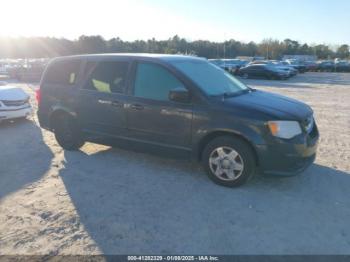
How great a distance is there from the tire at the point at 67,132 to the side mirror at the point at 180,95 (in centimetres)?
224

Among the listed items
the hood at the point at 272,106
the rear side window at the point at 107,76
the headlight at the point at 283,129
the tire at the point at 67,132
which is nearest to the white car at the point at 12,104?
the tire at the point at 67,132

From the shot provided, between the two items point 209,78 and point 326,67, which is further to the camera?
point 326,67

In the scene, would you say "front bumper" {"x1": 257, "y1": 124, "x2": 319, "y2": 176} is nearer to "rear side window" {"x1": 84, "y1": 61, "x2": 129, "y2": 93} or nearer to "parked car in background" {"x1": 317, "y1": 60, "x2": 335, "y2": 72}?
"rear side window" {"x1": 84, "y1": 61, "x2": 129, "y2": 93}

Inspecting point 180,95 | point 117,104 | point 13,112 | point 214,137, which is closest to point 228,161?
point 214,137

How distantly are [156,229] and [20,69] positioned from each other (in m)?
29.0

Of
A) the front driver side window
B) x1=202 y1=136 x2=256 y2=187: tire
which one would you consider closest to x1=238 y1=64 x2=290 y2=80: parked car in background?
the front driver side window

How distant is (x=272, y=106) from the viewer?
4598mm

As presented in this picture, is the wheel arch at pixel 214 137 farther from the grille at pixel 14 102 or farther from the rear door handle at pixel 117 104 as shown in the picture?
the grille at pixel 14 102

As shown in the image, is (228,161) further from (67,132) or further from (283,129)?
(67,132)

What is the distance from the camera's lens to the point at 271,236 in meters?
3.47

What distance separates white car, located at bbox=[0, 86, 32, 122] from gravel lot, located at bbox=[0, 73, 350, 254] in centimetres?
290

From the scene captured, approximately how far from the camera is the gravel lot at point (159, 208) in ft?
11.0

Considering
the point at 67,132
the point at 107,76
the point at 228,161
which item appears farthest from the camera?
the point at 67,132

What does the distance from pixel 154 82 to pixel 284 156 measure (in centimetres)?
216
